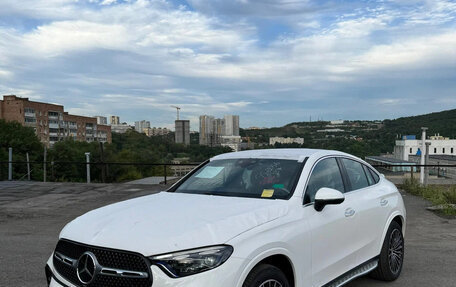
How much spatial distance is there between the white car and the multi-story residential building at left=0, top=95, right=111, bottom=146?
3123 inches

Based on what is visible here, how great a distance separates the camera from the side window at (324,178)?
3.85 m

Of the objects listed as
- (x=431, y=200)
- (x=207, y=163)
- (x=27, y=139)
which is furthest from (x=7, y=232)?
(x=27, y=139)

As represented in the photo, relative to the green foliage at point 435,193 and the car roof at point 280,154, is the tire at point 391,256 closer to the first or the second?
the car roof at point 280,154

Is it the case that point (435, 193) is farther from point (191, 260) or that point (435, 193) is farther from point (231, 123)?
point (231, 123)

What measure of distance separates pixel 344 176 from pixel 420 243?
3.29 metres

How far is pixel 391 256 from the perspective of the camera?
16.2 feet

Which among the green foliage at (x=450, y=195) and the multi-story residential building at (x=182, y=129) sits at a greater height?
the multi-story residential building at (x=182, y=129)

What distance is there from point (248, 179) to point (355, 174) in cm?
146

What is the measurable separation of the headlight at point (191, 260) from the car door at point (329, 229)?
113 cm

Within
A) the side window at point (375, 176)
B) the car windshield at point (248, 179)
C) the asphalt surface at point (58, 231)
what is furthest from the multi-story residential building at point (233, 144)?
the car windshield at point (248, 179)

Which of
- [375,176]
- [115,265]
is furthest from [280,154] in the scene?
[115,265]

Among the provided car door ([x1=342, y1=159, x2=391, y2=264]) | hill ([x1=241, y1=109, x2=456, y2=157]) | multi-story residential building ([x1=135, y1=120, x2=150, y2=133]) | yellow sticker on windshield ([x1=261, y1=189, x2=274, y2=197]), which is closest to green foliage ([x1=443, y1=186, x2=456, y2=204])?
car door ([x1=342, y1=159, x2=391, y2=264])

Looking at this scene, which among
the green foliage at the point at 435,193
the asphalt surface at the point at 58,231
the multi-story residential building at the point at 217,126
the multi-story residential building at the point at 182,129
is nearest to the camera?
the asphalt surface at the point at 58,231

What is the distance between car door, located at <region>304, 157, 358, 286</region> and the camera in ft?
11.8
